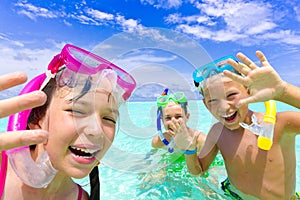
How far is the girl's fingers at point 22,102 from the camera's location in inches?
31.4

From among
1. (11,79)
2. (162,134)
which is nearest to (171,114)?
(162,134)

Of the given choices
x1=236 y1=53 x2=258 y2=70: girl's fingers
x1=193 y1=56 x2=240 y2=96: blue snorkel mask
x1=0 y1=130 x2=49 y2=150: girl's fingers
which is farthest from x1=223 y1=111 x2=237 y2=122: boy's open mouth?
x1=0 y1=130 x2=49 y2=150: girl's fingers

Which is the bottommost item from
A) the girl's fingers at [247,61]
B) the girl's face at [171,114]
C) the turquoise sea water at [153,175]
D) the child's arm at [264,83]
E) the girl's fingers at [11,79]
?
the turquoise sea water at [153,175]

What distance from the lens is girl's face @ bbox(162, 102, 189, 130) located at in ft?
8.82

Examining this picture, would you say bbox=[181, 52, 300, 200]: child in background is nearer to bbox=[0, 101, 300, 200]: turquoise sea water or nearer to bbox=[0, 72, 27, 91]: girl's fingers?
bbox=[0, 101, 300, 200]: turquoise sea water

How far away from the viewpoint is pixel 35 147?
55.3 inches

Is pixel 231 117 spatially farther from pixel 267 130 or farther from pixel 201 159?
pixel 201 159

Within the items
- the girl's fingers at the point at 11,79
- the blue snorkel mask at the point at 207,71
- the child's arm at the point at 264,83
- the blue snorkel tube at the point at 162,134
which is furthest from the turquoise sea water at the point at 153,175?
the girl's fingers at the point at 11,79

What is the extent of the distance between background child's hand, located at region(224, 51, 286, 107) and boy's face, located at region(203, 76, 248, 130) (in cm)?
44

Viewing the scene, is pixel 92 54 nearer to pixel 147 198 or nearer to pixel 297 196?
pixel 147 198

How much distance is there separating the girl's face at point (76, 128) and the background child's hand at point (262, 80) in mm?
885

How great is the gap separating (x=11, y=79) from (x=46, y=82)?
18.0 inches

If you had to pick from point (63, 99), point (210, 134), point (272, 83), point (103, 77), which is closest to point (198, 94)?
point (210, 134)

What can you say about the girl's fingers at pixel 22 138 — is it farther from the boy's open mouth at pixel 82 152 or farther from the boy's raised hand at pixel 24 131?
the boy's open mouth at pixel 82 152
